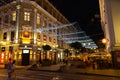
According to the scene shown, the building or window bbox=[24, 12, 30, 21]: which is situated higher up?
window bbox=[24, 12, 30, 21]

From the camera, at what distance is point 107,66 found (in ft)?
86.1

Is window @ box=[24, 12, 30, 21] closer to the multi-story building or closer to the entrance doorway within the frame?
the multi-story building

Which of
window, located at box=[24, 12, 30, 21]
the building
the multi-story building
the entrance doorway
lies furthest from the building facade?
window, located at box=[24, 12, 30, 21]

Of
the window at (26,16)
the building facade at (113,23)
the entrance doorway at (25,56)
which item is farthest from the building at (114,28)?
the window at (26,16)

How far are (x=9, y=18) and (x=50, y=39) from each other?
12585 mm

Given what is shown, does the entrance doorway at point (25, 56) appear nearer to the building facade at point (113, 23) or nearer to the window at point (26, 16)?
the window at point (26, 16)

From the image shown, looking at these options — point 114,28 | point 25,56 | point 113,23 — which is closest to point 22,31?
point 25,56

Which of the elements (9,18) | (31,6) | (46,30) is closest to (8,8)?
(9,18)

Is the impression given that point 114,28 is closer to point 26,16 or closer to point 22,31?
point 22,31

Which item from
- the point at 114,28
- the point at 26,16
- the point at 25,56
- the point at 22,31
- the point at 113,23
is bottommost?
the point at 25,56

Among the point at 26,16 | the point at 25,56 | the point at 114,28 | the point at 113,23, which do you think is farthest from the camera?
the point at 26,16

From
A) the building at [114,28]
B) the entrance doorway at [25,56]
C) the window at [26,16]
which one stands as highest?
the window at [26,16]

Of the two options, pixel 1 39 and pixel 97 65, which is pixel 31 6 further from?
pixel 97 65

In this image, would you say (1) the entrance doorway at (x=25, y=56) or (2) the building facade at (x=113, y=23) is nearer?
(2) the building facade at (x=113, y=23)
